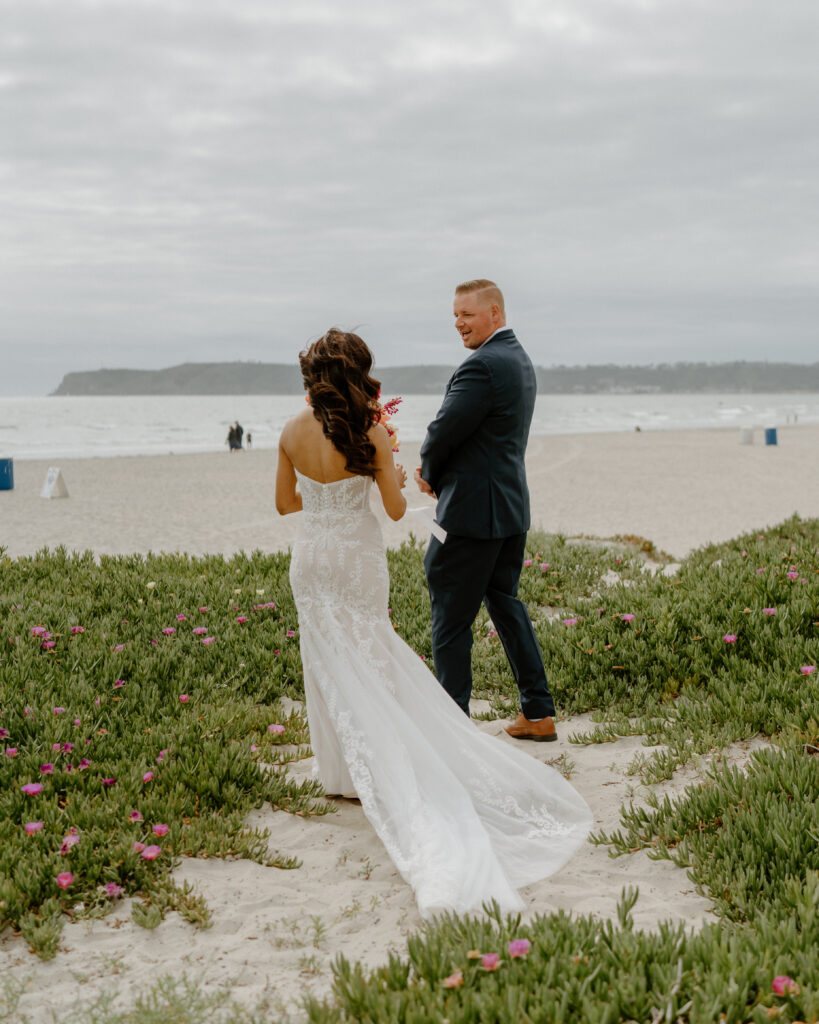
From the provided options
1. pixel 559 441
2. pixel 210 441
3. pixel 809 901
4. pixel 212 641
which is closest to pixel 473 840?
pixel 809 901

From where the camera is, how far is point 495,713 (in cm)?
552

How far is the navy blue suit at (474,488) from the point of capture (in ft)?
14.8

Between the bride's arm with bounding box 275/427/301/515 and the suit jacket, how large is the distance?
0.75m

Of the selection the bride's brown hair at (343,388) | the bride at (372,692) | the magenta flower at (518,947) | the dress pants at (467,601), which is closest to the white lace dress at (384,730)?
the bride at (372,692)

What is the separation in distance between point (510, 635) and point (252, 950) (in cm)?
235

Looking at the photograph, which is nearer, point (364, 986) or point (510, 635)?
point (364, 986)

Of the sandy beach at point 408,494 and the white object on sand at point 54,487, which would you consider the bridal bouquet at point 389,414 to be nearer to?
the sandy beach at point 408,494

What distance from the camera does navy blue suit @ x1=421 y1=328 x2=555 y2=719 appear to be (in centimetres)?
451

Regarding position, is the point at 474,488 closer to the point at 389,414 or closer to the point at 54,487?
the point at 389,414

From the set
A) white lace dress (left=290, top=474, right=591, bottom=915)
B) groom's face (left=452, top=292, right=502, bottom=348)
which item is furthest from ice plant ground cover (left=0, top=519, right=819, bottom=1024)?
groom's face (left=452, top=292, right=502, bottom=348)

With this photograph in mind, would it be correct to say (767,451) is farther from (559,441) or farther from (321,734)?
(321,734)

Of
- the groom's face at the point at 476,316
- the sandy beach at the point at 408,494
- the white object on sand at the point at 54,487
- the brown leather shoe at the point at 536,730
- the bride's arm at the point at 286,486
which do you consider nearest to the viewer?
the bride's arm at the point at 286,486

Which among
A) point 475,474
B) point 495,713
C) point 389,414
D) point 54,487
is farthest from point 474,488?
point 54,487

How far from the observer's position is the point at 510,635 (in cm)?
497
